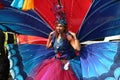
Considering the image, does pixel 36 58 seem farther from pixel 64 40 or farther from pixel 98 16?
pixel 98 16

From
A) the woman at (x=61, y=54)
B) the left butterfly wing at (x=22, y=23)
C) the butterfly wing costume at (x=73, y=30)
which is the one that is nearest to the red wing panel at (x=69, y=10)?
the butterfly wing costume at (x=73, y=30)

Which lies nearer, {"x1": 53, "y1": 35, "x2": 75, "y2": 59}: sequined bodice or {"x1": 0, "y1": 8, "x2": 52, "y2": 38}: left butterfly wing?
{"x1": 53, "y1": 35, "x2": 75, "y2": 59}: sequined bodice

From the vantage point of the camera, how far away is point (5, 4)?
6.89 m

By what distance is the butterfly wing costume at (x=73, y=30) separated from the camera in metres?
6.44

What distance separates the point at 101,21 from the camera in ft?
21.5

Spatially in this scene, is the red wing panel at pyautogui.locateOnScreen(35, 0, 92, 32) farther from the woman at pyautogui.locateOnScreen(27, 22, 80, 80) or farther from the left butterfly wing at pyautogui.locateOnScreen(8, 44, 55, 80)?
the left butterfly wing at pyautogui.locateOnScreen(8, 44, 55, 80)

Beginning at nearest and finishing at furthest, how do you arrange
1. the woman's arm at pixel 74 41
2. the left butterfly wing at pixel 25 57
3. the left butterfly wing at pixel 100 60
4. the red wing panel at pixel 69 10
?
the left butterfly wing at pixel 100 60 → the woman's arm at pixel 74 41 → the red wing panel at pixel 69 10 → the left butterfly wing at pixel 25 57

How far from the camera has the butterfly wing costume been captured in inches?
253

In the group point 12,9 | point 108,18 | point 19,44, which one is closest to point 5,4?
point 12,9

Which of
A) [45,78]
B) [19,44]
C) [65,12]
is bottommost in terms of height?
[45,78]

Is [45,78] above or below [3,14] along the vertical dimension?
below

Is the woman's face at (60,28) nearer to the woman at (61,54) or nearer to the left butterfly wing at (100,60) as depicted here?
the woman at (61,54)

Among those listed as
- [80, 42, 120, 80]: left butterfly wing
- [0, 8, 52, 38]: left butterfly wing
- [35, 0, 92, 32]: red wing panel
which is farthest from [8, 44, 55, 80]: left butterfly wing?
[80, 42, 120, 80]: left butterfly wing

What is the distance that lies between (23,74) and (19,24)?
2.80 ft
